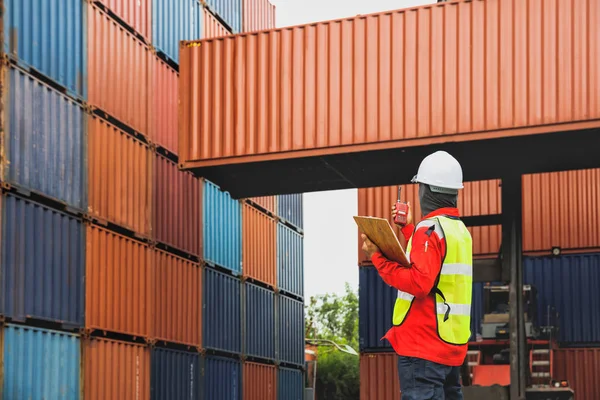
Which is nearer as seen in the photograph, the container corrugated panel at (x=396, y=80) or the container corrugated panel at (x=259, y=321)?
the container corrugated panel at (x=396, y=80)

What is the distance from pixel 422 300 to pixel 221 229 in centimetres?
2021

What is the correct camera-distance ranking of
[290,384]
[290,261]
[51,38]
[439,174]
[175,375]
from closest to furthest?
[439,174] → [51,38] → [175,375] → [290,384] → [290,261]

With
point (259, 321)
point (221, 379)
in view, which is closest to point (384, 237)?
point (221, 379)

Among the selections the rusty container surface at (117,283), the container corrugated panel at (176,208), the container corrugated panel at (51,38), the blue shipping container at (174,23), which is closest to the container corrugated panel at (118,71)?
the container corrugated panel at (51,38)

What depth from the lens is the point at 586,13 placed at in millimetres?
16141

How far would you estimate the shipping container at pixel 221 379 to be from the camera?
23.6m

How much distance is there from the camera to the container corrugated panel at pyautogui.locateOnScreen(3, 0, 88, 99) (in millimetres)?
16031

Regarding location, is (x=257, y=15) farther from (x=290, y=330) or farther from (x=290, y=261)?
(x=290, y=330)

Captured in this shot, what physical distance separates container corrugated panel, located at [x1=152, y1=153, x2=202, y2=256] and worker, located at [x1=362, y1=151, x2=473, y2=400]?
52.4 feet

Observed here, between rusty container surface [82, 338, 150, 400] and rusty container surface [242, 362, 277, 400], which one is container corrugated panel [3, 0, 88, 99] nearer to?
rusty container surface [82, 338, 150, 400]

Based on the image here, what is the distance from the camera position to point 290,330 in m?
30.9

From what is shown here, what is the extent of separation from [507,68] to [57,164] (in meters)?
7.60

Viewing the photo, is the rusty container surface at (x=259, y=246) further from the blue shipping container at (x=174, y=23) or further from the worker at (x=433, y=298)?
the worker at (x=433, y=298)

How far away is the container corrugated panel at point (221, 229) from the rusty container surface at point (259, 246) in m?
0.38
